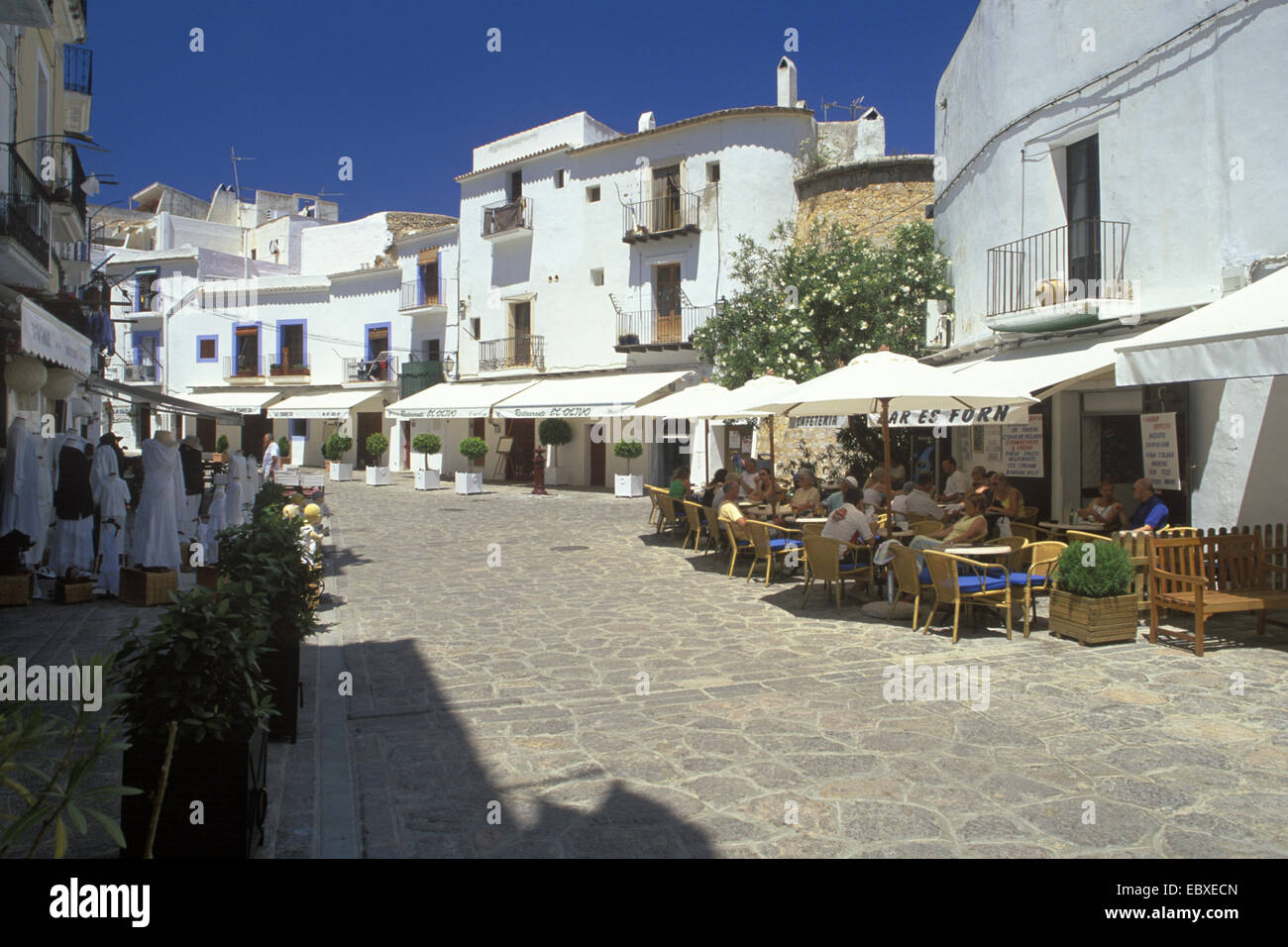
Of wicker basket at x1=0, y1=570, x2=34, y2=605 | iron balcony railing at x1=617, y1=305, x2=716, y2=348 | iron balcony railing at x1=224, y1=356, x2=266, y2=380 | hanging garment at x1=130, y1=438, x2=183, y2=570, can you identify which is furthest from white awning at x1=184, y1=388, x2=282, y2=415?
wicker basket at x1=0, y1=570, x2=34, y2=605

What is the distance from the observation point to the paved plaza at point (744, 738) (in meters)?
3.63

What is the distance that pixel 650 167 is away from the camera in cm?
2606

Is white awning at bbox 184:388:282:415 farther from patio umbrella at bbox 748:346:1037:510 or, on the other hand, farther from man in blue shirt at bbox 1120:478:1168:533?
man in blue shirt at bbox 1120:478:1168:533

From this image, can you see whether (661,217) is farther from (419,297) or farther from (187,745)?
(187,745)

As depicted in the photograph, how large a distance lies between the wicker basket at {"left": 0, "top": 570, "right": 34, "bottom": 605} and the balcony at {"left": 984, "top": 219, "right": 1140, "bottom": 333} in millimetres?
10967

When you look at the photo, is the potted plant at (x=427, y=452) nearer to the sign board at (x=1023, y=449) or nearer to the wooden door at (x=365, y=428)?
the wooden door at (x=365, y=428)

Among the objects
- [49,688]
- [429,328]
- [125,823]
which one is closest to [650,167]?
[429,328]

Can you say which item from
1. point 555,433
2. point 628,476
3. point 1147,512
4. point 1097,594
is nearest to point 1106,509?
point 1147,512

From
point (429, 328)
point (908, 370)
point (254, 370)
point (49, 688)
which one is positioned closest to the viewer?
point (49, 688)

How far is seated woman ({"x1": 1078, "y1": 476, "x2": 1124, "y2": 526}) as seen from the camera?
29.4ft

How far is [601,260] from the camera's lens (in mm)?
27156

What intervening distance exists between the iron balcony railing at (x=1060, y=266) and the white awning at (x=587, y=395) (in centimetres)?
1182
